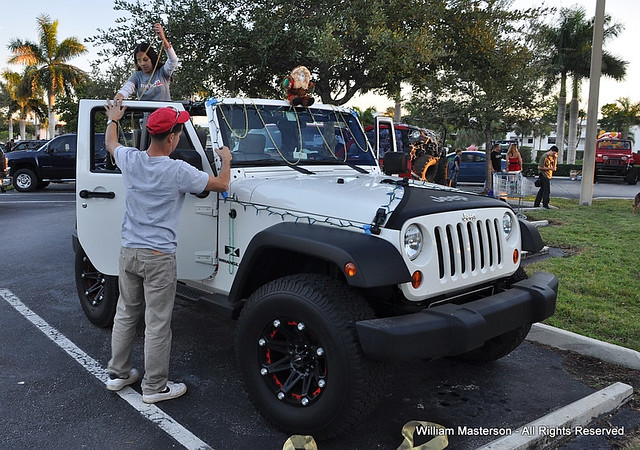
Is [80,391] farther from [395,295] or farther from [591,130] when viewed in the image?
[591,130]

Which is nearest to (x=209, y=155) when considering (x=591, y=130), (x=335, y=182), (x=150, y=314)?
(x=335, y=182)

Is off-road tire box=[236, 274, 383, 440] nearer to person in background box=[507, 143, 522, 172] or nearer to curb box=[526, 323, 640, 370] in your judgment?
curb box=[526, 323, 640, 370]

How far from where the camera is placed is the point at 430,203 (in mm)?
3090

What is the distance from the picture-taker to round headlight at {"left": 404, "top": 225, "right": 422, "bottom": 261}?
9.48 ft

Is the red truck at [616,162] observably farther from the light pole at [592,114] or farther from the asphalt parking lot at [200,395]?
the asphalt parking lot at [200,395]

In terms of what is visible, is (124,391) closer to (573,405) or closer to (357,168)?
(357,168)

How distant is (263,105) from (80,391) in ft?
8.00

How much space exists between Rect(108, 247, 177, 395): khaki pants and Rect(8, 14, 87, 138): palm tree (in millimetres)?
39640

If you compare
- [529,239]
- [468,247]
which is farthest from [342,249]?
[529,239]

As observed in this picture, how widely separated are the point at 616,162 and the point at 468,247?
2559cm

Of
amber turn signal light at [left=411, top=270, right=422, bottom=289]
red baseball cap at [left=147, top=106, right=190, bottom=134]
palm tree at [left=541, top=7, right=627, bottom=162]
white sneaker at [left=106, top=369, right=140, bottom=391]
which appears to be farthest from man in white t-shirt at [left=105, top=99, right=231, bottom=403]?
palm tree at [left=541, top=7, right=627, bottom=162]

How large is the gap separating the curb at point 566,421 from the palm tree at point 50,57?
41.2m

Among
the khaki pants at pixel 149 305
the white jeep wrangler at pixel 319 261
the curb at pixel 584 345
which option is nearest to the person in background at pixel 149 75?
the white jeep wrangler at pixel 319 261

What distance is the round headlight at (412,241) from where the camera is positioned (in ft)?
9.48
